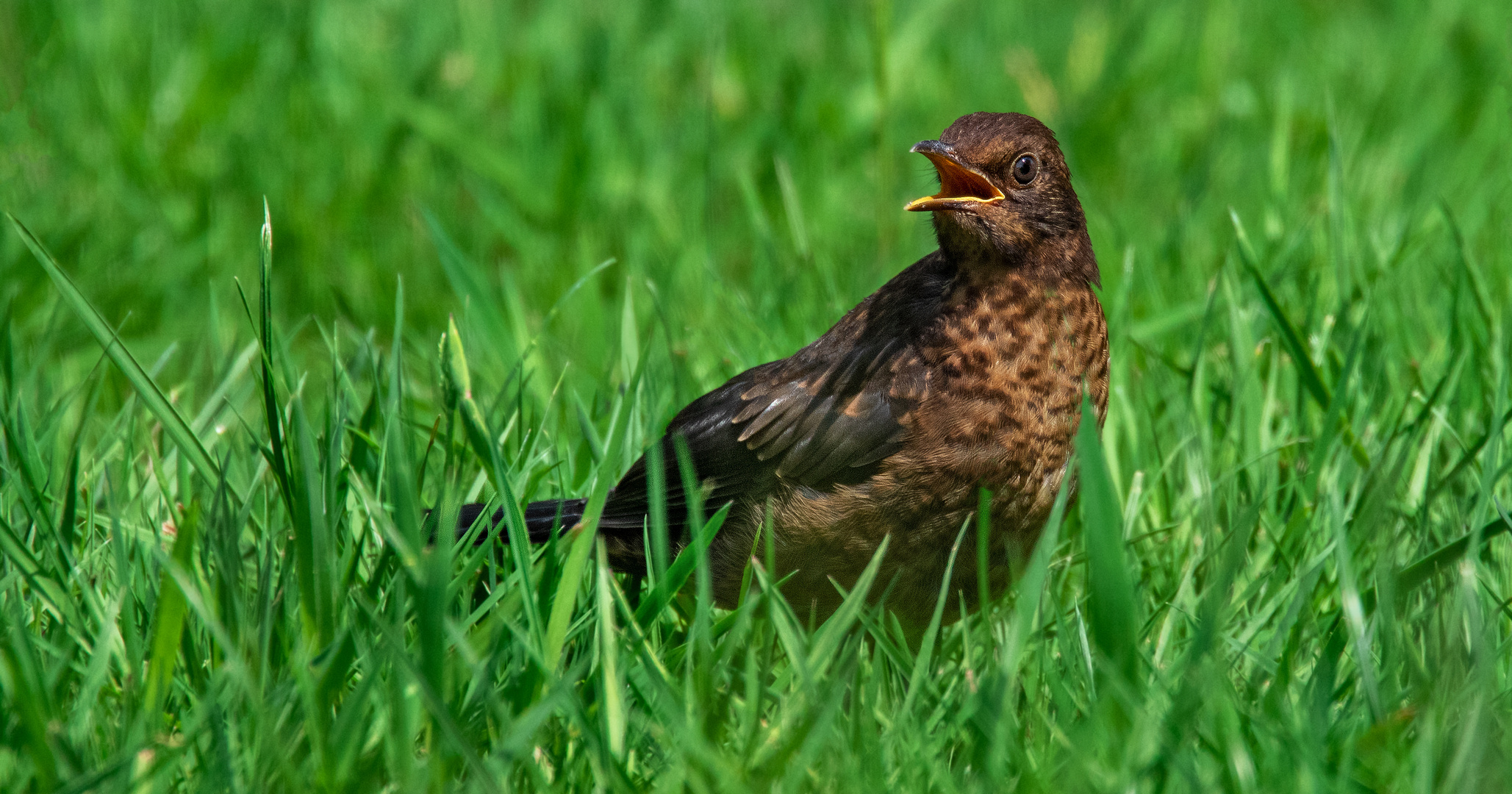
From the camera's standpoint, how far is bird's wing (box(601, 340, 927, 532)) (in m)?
2.98

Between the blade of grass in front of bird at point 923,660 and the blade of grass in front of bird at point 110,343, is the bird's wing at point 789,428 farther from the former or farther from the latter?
the blade of grass in front of bird at point 110,343

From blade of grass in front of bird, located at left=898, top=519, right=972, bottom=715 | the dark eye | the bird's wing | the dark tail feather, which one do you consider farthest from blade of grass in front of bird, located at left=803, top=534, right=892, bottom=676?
the dark eye

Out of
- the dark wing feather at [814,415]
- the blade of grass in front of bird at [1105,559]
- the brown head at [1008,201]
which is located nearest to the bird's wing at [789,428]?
the dark wing feather at [814,415]

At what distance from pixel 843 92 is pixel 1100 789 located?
4.54 metres

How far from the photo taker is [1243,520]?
2230 mm

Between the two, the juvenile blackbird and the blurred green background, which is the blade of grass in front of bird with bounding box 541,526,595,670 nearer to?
the juvenile blackbird

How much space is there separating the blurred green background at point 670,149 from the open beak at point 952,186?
101 centimetres

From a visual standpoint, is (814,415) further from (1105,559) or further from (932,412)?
(1105,559)

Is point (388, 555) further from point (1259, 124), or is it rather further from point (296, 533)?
point (1259, 124)

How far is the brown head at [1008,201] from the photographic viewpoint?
3.03 meters

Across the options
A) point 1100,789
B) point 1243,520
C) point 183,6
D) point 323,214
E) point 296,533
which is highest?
point 183,6

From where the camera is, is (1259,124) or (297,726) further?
(1259,124)

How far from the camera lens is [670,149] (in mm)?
5926

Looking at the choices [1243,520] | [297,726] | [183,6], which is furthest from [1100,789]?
[183,6]
